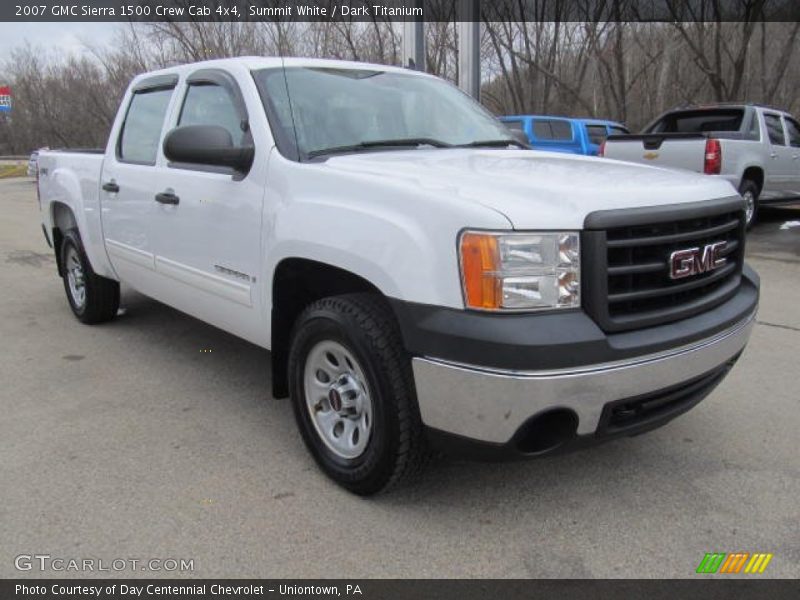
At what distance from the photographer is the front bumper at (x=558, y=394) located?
2.38 meters

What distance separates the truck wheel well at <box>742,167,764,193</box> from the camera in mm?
10219

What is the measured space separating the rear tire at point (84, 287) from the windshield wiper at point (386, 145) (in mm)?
3087

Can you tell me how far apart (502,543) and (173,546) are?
4.16 feet

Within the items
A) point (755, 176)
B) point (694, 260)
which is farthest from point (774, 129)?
point (694, 260)

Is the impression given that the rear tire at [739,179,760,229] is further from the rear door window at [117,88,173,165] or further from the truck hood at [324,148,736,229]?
the rear door window at [117,88,173,165]

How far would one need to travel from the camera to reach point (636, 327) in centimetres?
257

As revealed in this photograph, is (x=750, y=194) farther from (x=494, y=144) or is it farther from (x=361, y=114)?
(x=361, y=114)

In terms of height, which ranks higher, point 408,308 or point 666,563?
point 408,308

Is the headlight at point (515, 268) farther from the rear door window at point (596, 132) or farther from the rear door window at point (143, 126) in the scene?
the rear door window at point (596, 132)

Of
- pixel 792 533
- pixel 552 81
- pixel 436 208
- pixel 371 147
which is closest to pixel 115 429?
pixel 371 147

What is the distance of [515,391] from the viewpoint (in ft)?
7.78

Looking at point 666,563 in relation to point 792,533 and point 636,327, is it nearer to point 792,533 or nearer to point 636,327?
point 792,533

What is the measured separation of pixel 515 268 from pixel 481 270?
0.40 ft
